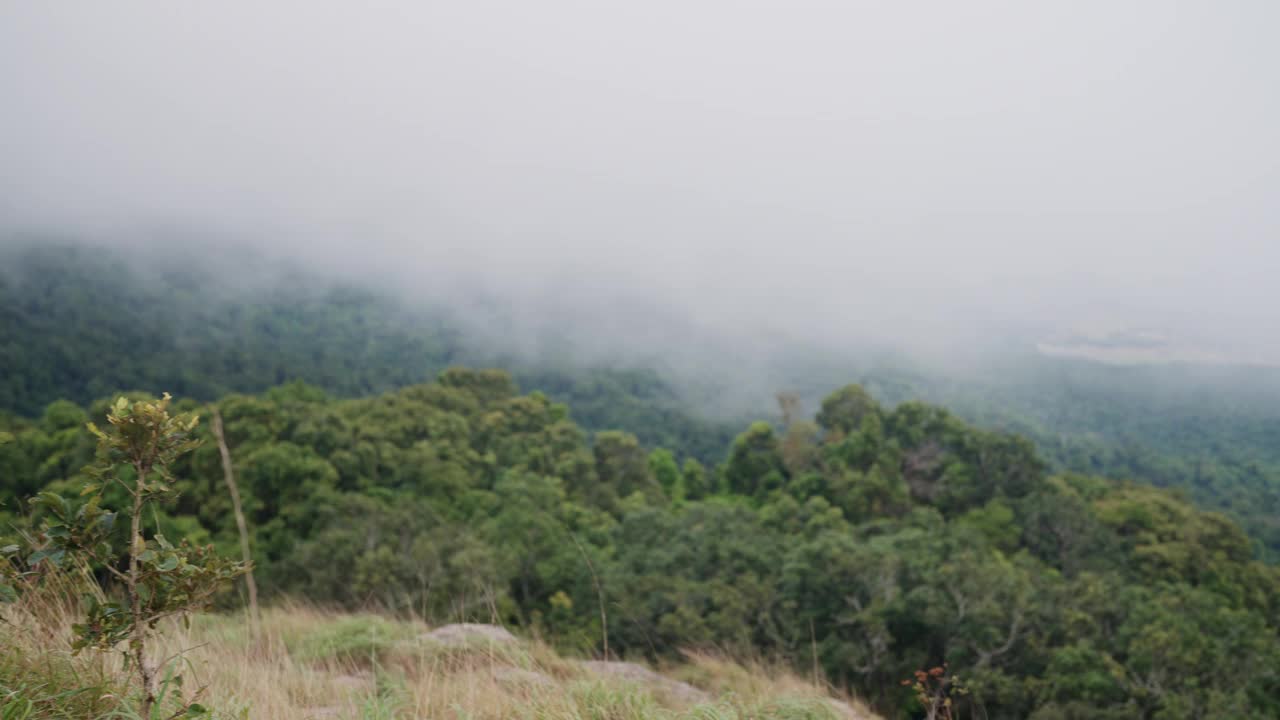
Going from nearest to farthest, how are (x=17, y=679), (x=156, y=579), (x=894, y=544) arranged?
(x=156, y=579), (x=17, y=679), (x=894, y=544)

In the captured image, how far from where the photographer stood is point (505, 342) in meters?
105

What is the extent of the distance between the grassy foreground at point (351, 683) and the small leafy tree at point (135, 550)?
0.27 meters

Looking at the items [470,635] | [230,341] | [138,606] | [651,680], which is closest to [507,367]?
[230,341]

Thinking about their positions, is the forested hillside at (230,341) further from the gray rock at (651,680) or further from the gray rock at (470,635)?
the gray rock at (651,680)

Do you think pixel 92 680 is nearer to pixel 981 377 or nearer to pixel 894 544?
pixel 894 544

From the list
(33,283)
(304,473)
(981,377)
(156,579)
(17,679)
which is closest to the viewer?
(156,579)

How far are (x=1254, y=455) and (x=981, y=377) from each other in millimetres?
47461

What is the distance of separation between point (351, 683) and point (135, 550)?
231 cm

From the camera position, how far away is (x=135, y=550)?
2184mm

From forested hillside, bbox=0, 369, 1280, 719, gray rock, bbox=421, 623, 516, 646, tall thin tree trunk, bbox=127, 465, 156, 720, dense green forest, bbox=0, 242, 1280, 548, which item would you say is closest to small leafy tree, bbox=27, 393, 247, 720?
tall thin tree trunk, bbox=127, 465, 156, 720

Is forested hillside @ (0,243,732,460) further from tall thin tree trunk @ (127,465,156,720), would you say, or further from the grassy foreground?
tall thin tree trunk @ (127,465,156,720)

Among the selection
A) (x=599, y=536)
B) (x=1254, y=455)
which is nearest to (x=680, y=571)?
(x=599, y=536)

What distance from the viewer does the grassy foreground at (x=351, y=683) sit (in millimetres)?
2447

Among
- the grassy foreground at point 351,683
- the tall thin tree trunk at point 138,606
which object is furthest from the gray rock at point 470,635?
the tall thin tree trunk at point 138,606
